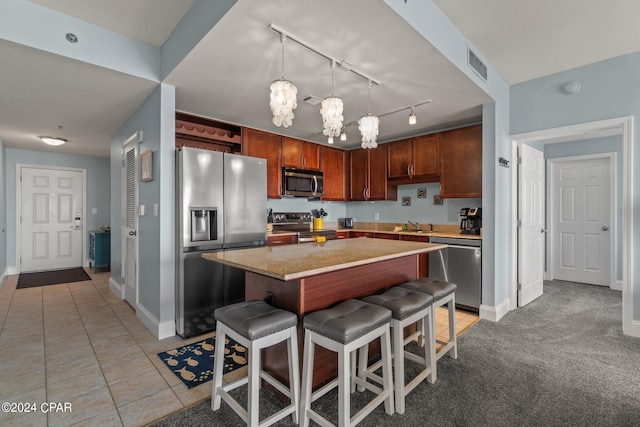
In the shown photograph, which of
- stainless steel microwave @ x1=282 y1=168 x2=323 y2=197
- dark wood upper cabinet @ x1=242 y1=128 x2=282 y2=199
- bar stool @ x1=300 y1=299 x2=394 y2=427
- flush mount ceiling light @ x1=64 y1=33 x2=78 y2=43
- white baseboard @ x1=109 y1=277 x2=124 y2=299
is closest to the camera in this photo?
bar stool @ x1=300 y1=299 x2=394 y2=427

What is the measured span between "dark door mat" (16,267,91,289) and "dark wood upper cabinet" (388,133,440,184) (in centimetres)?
556

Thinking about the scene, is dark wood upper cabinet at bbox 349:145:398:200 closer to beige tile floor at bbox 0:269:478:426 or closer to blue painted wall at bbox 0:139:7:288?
beige tile floor at bbox 0:269:478:426

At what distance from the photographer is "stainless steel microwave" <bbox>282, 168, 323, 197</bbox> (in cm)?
450

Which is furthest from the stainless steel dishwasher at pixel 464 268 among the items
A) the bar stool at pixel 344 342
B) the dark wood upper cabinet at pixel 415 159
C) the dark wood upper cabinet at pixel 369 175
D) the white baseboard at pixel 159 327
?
the white baseboard at pixel 159 327

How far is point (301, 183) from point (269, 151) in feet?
2.27

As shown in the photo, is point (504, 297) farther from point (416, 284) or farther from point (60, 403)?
point (60, 403)

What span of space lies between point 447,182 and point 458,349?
2.21m

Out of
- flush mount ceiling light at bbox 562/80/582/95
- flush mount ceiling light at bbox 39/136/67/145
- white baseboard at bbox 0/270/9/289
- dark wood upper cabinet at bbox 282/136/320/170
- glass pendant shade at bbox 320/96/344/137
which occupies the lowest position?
white baseboard at bbox 0/270/9/289

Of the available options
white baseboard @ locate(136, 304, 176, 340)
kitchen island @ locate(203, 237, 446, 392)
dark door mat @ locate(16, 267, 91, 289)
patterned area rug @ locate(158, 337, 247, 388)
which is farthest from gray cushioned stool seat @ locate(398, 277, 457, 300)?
dark door mat @ locate(16, 267, 91, 289)

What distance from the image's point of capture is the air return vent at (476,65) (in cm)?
264

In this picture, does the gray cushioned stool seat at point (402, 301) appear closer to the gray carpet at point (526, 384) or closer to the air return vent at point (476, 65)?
the gray carpet at point (526, 384)

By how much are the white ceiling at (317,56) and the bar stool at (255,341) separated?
1.72 metres

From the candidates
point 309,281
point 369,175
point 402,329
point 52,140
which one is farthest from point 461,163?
point 52,140

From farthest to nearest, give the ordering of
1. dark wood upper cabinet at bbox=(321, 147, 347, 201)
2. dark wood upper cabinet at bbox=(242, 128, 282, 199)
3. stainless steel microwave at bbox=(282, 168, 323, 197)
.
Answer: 1. dark wood upper cabinet at bbox=(321, 147, 347, 201)
2. stainless steel microwave at bbox=(282, 168, 323, 197)
3. dark wood upper cabinet at bbox=(242, 128, 282, 199)
